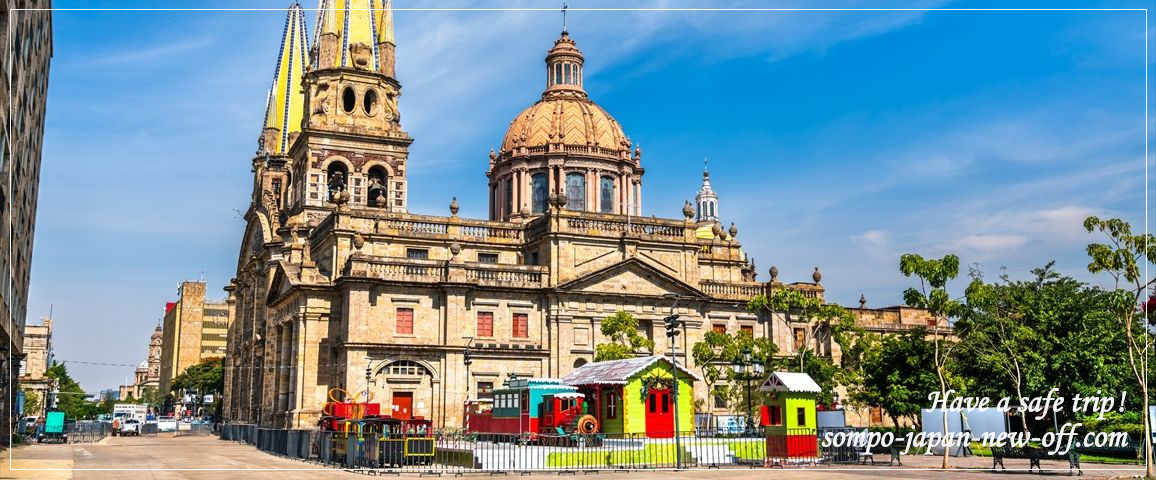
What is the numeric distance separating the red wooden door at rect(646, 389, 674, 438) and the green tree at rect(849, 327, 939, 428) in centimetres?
1231

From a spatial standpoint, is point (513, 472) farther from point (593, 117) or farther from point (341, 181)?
point (593, 117)

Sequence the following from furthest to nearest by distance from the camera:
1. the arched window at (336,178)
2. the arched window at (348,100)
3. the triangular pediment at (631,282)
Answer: the arched window at (348,100) → the arched window at (336,178) → the triangular pediment at (631,282)

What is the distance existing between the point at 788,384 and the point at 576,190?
31.5 metres

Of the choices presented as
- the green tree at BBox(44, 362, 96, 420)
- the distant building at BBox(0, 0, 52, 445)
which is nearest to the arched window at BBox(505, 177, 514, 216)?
the distant building at BBox(0, 0, 52, 445)

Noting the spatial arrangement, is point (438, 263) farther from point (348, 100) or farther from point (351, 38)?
point (351, 38)

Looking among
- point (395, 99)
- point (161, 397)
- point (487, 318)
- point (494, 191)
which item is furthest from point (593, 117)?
point (161, 397)

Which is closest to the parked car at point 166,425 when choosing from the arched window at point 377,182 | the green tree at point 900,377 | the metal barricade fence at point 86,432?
the metal barricade fence at point 86,432

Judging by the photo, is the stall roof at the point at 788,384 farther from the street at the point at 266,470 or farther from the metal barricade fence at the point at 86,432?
the metal barricade fence at the point at 86,432

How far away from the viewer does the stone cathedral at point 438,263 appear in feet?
170

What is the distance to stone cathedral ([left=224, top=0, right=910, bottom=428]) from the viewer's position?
51.8 meters

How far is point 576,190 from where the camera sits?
66.4 m

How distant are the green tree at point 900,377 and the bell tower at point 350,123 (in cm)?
2783

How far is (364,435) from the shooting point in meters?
33.8

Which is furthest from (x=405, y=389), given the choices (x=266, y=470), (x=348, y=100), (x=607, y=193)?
(x=607, y=193)
